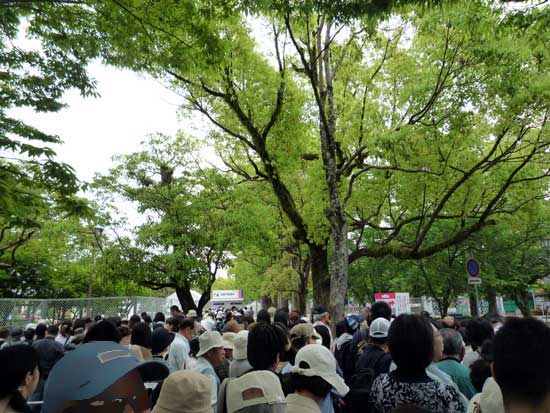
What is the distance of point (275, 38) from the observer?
481 inches

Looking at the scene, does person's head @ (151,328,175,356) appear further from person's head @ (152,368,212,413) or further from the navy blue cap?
the navy blue cap

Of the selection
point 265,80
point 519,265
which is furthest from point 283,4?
point 519,265

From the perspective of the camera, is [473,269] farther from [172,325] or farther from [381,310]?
[172,325]

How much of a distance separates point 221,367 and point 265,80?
32.0 feet

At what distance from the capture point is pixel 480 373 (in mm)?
3166

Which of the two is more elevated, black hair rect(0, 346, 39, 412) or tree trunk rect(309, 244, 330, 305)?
tree trunk rect(309, 244, 330, 305)

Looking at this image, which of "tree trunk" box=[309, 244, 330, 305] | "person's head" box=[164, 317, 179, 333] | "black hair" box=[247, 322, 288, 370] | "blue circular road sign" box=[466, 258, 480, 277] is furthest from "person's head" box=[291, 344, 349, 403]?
"tree trunk" box=[309, 244, 330, 305]

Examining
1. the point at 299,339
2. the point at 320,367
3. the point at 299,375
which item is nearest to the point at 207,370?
the point at 299,339


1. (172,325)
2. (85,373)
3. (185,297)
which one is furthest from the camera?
(185,297)

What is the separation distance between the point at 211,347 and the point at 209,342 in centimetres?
6

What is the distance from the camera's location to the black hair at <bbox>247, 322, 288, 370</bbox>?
303cm

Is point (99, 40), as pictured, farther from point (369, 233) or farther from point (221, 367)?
point (369, 233)

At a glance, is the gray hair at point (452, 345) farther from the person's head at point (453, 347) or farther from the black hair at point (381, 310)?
the black hair at point (381, 310)

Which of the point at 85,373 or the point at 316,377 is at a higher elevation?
the point at 85,373
